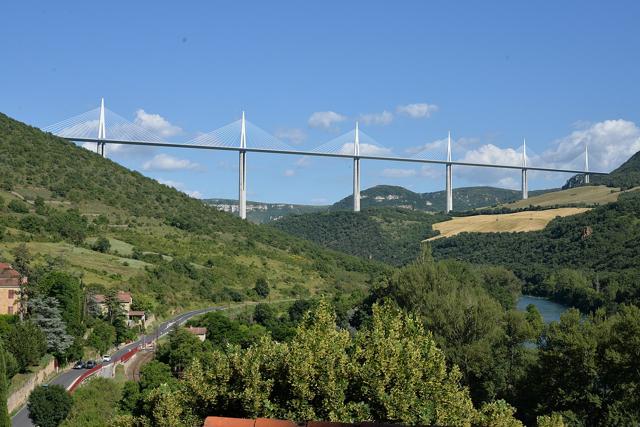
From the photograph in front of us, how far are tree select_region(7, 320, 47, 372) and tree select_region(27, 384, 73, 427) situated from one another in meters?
2.72

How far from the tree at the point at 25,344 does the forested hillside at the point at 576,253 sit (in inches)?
1094

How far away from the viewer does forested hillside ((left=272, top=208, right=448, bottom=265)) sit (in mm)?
86125

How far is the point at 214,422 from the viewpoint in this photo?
5238mm

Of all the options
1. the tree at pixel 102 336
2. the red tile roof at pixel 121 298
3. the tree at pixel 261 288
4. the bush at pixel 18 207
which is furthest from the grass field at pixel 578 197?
the tree at pixel 102 336

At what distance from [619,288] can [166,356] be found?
26815 millimetres

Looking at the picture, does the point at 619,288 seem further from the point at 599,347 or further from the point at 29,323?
the point at 29,323

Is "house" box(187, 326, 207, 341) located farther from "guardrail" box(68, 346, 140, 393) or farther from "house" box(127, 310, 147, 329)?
"house" box(127, 310, 147, 329)

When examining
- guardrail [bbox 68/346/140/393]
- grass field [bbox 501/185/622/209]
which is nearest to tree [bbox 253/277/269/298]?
guardrail [bbox 68/346/140/393]

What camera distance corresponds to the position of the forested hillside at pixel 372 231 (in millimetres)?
86125

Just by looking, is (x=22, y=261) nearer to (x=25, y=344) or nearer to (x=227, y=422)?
(x=25, y=344)

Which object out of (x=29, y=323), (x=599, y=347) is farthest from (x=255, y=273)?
(x=599, y=347)

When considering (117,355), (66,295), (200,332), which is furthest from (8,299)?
(200,332)

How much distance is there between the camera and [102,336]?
2742 cm

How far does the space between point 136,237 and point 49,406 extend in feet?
90.0
